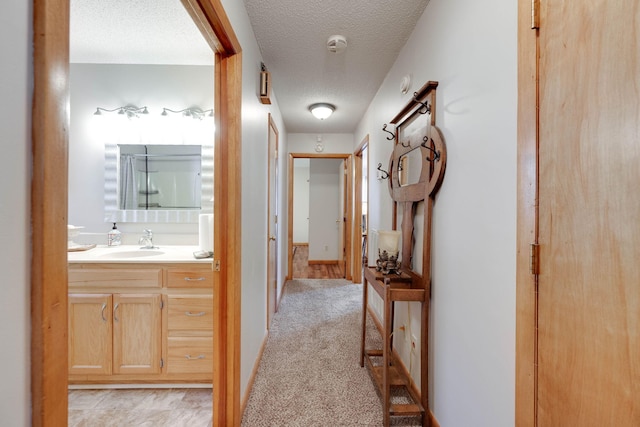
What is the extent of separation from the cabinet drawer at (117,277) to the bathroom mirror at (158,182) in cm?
66

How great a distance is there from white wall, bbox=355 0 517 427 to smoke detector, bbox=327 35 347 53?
0.57m

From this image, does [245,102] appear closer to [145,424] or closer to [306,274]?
[145,424]

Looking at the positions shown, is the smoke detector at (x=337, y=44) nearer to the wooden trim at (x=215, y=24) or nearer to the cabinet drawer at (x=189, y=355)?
the wooden trim at (x=215, y=24)

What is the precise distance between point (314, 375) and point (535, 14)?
2.28 metres

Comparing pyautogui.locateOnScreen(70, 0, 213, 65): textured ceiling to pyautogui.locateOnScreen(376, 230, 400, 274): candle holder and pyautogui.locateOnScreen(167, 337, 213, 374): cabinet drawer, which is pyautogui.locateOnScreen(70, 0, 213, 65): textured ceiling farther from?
pyautogui.locateOnScreen(167, 337, 213, 374): cabinet drawer

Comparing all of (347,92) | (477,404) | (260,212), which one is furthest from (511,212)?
(347,92)

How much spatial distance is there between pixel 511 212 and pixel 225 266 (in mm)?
1303

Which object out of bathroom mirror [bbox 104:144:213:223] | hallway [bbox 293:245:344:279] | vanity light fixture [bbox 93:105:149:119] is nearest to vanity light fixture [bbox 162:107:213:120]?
vanity light fixture [bbox 93:105:149:119]

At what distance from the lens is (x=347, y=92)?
2.96 metres

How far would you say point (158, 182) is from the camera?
8.06 ft

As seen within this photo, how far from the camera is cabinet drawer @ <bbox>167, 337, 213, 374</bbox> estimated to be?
189 cm

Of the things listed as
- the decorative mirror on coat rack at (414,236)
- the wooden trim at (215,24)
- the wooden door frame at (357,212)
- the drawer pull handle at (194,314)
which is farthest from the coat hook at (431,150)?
the wooden door frame at (357,212)

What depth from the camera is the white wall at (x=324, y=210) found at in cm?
617

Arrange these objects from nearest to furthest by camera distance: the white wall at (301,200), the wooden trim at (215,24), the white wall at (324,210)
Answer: the wooden trim at (215,24)
the white wall at (324,210)
the white wall at (301,200)
